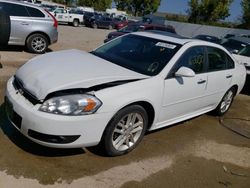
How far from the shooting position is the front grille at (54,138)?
3.57 m

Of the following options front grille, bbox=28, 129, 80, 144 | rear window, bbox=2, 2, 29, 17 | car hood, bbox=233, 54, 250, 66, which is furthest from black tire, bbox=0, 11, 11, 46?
car hood, bbox=233, 54, 250, 66

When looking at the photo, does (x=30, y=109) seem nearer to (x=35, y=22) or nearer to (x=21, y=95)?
(x=21, y=95)

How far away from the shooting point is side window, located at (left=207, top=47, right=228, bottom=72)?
5324mm

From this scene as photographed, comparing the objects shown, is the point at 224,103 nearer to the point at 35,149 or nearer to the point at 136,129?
the point at 136,129

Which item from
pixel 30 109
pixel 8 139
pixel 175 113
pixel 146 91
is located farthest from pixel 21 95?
pixel 175 113

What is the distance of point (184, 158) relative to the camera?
4.48m

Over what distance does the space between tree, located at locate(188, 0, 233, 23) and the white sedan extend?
43.9m

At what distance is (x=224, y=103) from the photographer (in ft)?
20.6

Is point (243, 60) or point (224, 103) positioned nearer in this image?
point (224, 103)

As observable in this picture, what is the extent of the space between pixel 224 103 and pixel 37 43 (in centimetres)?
668

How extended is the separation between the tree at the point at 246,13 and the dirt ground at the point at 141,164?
38996 millimetres

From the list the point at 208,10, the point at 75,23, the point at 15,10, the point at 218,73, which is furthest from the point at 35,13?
the point at 208,10

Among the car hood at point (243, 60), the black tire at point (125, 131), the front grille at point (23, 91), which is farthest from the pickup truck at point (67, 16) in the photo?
the black tire at point (125, 131)

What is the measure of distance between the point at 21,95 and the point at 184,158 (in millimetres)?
2297
